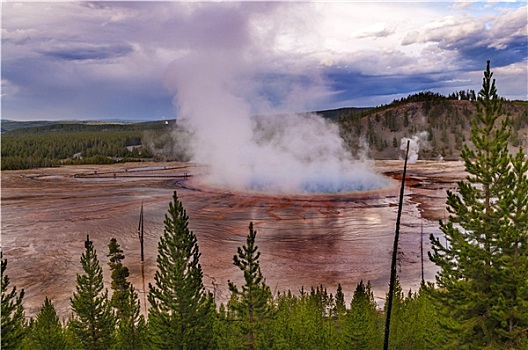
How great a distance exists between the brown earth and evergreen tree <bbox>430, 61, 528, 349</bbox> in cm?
1324

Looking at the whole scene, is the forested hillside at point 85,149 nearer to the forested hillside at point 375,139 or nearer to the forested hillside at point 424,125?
the forested hillside at point 375,139

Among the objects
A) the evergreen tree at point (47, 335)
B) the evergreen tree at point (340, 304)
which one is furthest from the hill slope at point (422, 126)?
the evergreen tree at point (47, 335)

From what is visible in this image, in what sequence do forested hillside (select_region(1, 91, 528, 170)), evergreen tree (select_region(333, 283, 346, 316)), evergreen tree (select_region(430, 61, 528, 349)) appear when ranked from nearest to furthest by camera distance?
1. evergreen tree (select_region(430, 61, 528, 349))
2. evergreen tree (select_region(333, 283, 346, 316))
3. forested hillside (select_region(1, 91, 528, 170))

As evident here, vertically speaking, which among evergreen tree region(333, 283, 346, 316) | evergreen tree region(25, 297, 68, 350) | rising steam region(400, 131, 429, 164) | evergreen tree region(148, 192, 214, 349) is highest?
rising steam region(400, 131, 429, 164)

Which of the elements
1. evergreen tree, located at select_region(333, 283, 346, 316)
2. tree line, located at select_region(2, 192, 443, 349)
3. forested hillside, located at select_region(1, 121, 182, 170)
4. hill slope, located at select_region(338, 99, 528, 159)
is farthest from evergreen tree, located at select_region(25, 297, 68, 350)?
hill slope, located at select_region(338, 99, 528, 159)

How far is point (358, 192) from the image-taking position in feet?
191

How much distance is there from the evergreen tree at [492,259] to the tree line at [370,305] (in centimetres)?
3

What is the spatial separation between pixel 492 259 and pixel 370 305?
412 inches

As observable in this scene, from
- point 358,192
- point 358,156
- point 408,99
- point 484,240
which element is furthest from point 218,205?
point 408,99

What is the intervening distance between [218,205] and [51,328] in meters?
32.2

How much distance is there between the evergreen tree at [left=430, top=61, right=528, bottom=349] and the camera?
37.7 feet

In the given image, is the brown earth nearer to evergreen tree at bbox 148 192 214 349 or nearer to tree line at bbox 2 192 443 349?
tree line at bbox 2 192 443 349

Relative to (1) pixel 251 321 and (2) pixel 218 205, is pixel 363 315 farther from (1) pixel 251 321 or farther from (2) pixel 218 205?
(2) pixel 218 205

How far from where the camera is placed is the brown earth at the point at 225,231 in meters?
28.7
